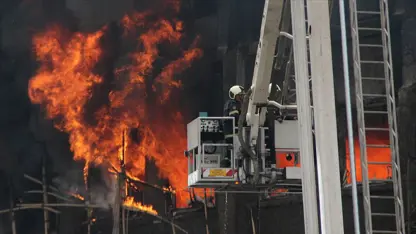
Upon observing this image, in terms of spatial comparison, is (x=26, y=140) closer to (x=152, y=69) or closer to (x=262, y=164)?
(x=152, y=69)

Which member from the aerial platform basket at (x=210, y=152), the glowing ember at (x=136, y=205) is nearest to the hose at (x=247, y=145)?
the aerial platform basket at (x=210, y=152)

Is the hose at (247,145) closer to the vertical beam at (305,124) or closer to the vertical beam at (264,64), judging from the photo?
the vertical beam at (264,64)

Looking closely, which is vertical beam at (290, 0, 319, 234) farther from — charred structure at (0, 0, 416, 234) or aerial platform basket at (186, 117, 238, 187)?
charred structure at (0, 0, 416, 234)

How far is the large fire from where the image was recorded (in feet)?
73.9

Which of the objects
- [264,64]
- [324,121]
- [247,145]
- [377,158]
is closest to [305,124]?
[324,121]

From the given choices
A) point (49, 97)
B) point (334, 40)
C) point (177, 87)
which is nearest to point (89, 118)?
point (49, 97)

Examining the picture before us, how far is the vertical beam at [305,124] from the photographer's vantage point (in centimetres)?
738

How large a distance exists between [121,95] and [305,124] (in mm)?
15613

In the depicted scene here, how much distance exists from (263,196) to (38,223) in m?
7.13

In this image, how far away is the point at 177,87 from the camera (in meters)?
22.8

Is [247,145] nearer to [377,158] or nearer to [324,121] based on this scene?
[324,121]

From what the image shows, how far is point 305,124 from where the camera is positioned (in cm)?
752

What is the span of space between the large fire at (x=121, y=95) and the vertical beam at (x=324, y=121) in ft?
50.3

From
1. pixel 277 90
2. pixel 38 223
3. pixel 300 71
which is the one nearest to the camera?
pixel 300 71
